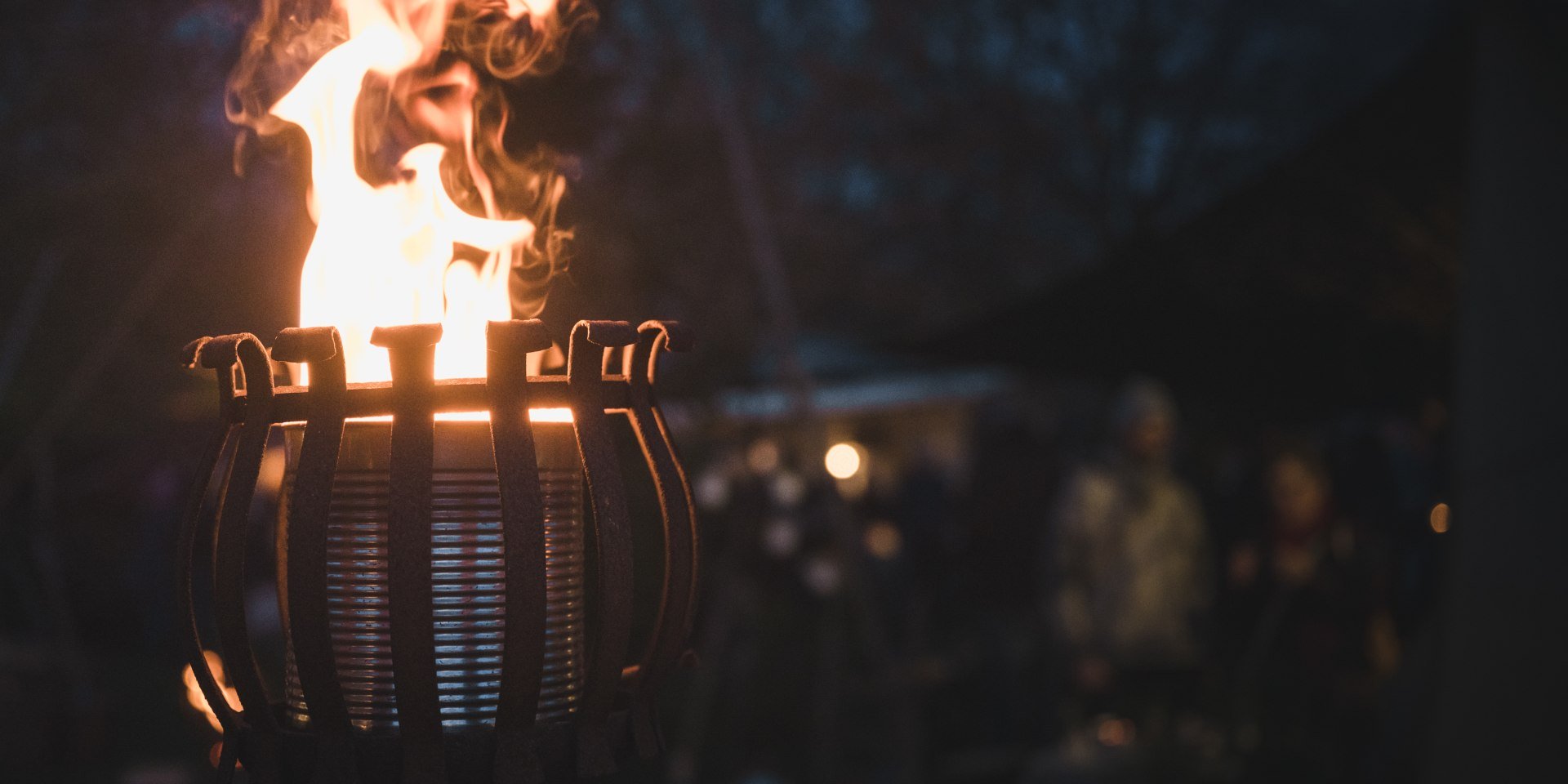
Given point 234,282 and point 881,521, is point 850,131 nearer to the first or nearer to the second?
point 881,521

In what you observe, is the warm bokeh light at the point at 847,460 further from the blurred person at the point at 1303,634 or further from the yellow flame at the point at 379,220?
the yellow flame at the point at 379,220

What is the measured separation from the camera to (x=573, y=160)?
159 inches

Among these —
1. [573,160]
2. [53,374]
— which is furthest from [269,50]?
[53,374]

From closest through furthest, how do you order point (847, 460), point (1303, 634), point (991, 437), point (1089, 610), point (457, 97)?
1. point (457, 97)
2. point (1089, 610)
3. point (1303, 634)
4. point (991, 437)
5. point (847, 460)

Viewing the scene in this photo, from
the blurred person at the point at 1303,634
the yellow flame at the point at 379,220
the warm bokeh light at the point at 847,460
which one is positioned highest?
the warm bokeh light at the point at 847,460

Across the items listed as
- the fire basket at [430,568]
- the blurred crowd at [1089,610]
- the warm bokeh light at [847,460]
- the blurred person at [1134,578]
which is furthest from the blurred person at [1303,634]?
the warm bokeh light at [847,460]

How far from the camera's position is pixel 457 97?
9.00ft

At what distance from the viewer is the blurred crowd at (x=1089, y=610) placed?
611 cm

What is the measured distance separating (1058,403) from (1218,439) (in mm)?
3278

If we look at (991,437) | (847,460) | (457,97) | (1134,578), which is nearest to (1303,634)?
(1134,578)

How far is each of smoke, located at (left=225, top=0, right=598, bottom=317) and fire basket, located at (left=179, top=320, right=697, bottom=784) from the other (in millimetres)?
760

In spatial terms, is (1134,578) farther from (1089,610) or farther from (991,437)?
(991,437)

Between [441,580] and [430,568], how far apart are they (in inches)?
4.8

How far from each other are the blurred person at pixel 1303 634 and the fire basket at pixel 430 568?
5485 mm
